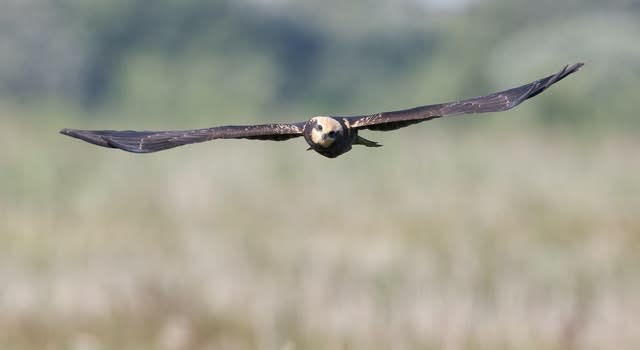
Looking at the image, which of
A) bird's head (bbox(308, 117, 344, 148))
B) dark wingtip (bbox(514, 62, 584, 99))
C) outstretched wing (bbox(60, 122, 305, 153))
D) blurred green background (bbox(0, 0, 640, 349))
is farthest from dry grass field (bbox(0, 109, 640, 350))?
dark wingtip (bbox(514, 62, 584, 99))

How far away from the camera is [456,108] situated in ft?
14.0

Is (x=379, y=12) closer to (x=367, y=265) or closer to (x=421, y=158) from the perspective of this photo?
(x=421, y=158)

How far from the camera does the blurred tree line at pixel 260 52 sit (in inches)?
1853

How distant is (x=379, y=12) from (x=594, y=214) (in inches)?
2851

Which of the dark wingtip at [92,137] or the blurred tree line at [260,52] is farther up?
the blurred tree line at [260,52]

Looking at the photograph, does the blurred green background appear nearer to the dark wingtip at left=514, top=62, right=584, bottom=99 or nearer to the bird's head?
the dark wingtip at left=514, top=62, right=584, bottom=99

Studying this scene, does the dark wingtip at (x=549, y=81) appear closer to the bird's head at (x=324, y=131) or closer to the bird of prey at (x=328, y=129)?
the bird of prey at (x=328, y=129)

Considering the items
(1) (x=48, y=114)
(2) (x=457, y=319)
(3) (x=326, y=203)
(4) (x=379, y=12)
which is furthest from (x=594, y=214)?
(4) (x=379, y=12)

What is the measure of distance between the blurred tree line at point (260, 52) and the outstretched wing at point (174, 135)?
3561 centimetres

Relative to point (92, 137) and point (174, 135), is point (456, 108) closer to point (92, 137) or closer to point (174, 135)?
point (174, 135)

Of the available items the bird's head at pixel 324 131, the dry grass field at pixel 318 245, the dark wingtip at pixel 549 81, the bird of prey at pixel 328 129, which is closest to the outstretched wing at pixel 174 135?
the bird of prey at pixel 328 129

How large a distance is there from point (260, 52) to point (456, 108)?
5763 centimetres

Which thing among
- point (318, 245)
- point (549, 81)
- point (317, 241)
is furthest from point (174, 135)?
point (317, 241)

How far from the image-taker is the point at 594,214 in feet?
43.2
